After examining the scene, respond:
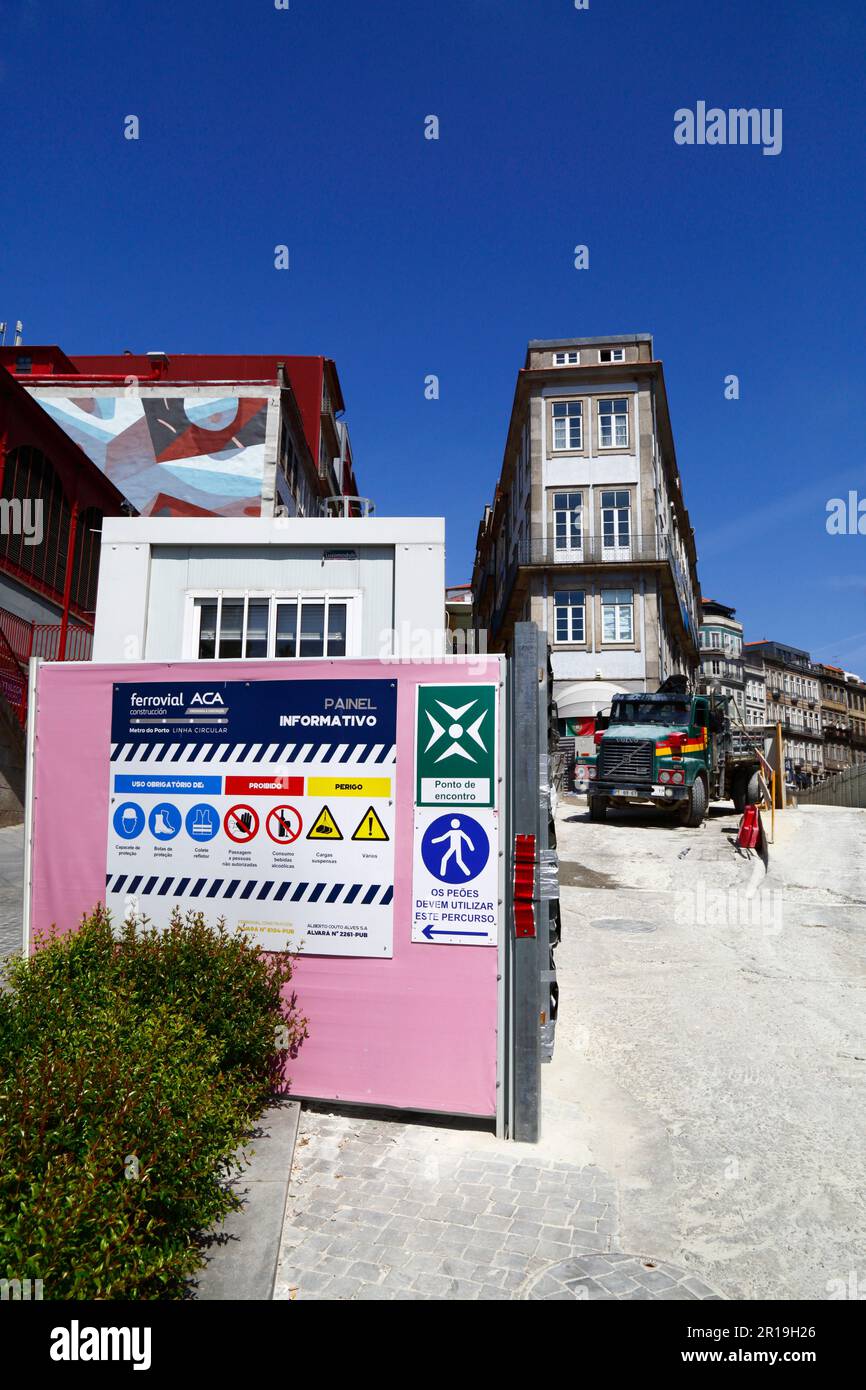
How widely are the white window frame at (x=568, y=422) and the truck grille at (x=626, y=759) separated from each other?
23.6 m

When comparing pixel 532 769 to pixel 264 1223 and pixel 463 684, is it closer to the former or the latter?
pixel 463 684

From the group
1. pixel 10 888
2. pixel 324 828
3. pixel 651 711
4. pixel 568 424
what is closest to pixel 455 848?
pixel 324 828

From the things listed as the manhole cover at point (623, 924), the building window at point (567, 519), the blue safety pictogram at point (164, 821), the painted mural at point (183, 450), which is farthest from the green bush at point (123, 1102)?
the building window at point (567, 519)

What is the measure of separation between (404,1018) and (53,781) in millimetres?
2939

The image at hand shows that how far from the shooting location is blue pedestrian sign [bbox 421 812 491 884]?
4.93 meters

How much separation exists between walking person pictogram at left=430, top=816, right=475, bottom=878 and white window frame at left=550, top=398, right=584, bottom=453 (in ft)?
123

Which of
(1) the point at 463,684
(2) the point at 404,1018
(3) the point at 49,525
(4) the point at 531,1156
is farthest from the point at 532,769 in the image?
(3) the point at 49,525

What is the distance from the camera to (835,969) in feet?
28.8

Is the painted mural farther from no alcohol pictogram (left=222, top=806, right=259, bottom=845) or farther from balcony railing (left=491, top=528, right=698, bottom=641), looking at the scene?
no alcohol pictogram (left=222, top=806, right=259, bottom=845)

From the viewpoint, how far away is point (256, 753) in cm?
541

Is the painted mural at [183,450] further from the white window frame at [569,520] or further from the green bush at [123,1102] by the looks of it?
the green bush at [123,1102]

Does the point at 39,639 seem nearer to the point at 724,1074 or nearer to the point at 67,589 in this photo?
the point at 67,589

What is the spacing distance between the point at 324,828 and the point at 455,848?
0.86 metres
